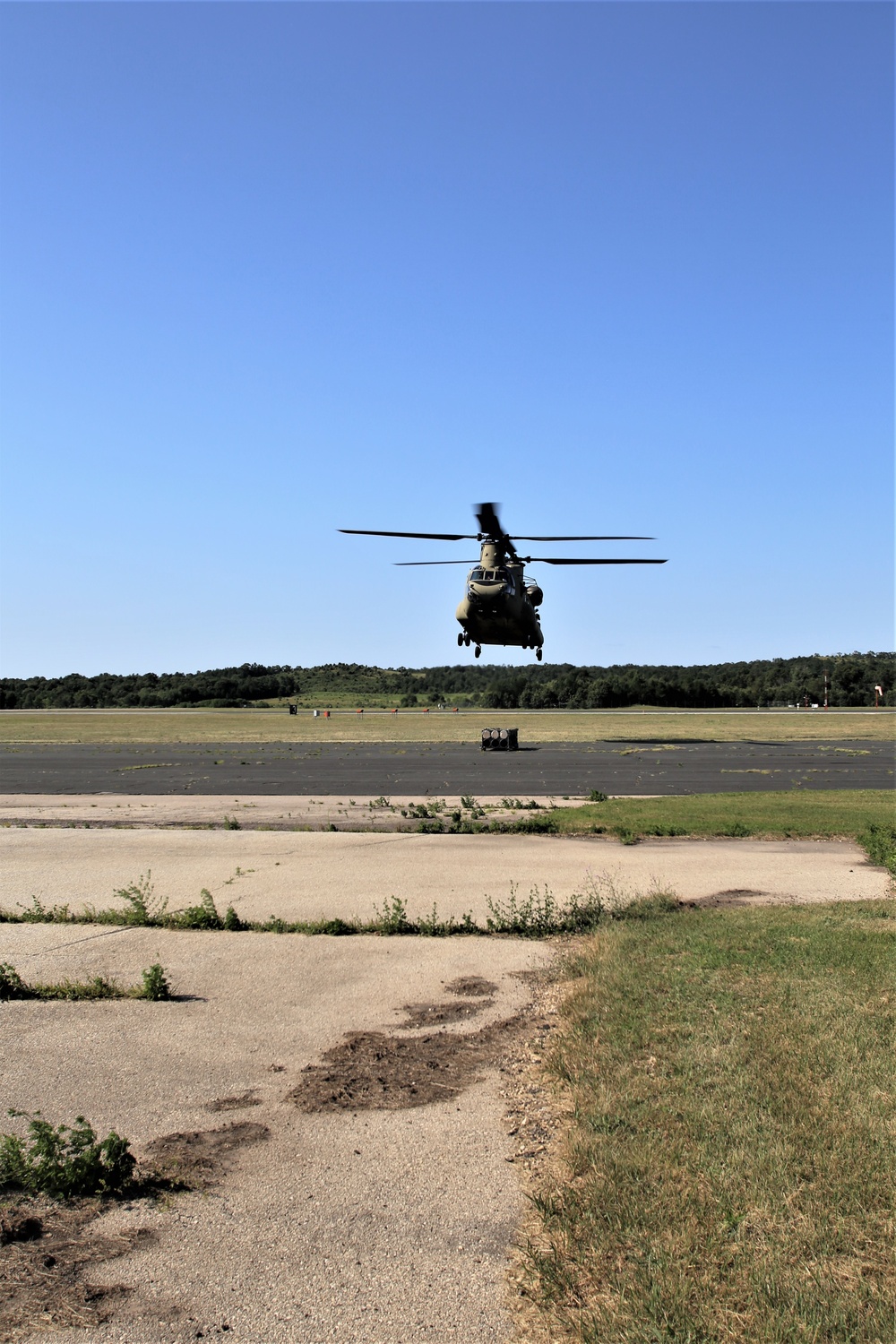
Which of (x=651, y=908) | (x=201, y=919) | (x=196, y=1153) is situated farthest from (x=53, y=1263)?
(x=651, y=908)

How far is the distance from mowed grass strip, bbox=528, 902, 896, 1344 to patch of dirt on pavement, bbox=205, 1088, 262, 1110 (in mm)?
2102

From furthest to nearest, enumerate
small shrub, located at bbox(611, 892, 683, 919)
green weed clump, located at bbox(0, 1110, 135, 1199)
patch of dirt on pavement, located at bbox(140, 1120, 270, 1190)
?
small shrub, located at bbox(611, 892, 683, 919), patch of dirt on pavement, located at bbox(140, 1120, 270, 1190), green weed clump, located at bbox(0, 1110, 135, 1199)

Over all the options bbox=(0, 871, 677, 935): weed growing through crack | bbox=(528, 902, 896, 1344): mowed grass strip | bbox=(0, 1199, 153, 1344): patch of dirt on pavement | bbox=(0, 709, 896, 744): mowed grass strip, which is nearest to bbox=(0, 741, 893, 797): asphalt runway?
bbox=(0, 709, 896, 744): mowed grass strip

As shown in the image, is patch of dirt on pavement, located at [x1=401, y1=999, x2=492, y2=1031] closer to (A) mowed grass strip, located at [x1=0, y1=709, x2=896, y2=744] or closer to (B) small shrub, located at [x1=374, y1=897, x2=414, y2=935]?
(B) small shrub, located at [x1=374, y1=897, x2=414, y2=935]

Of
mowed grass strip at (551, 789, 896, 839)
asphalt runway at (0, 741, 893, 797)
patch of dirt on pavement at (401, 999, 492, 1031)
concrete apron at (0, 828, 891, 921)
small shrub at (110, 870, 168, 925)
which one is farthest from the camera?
asphalt runway at (0, 741, 893, 797)

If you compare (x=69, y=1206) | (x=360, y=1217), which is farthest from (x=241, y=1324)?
(x=69, y=1206)

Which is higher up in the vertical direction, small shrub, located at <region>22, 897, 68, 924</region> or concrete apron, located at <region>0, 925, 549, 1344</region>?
concrete apron, located at <region>0, 925, 549, 1344</region>

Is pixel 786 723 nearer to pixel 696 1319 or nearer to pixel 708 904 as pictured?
pixel 708 904

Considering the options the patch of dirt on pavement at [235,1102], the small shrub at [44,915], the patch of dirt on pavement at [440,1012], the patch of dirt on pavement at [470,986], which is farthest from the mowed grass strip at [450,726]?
the patch of dirt on pavement at [235,1102]

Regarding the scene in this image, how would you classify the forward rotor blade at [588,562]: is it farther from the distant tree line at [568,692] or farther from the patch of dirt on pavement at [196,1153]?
the distant tree line at [568,692]

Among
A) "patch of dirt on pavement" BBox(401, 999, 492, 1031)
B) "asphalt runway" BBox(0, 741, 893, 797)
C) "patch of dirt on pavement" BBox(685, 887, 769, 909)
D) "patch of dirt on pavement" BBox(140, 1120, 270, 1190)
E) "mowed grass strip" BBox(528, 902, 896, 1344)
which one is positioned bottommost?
"asphalt runway" BBox(0, 741, 893, 797)

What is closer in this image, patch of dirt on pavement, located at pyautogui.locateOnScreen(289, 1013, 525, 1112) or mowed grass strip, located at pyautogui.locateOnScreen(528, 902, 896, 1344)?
mowed grass strip, located at pyautogui.locateOnScreen(528, 902, 896, 1344)

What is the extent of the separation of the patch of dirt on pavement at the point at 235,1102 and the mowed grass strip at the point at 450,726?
55.4 metres

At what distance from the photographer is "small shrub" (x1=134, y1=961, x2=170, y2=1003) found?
9195 millimetres
